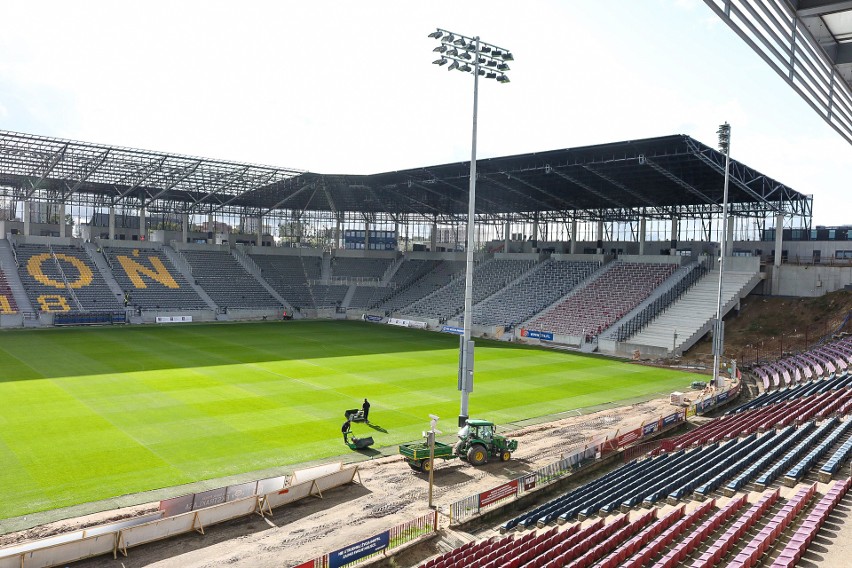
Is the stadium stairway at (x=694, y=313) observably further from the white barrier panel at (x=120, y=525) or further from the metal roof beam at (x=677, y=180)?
the white barrier panel at (x=120, y=525)

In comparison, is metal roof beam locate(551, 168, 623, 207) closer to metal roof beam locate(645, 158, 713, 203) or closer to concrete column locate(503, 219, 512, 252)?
metal roof beam locate(645, 158, 713, 203)

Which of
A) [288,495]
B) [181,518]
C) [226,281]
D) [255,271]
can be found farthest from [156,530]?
[255,271]

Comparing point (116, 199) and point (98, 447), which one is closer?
point (98, 447)

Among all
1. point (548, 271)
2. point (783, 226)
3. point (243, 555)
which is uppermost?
point (783, 226)

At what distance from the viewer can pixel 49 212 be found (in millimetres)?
76812

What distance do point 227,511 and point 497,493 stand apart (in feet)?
25.4

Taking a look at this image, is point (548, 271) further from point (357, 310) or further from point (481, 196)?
point (357, 310)

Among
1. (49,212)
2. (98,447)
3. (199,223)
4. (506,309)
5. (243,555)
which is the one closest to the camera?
(243,555)

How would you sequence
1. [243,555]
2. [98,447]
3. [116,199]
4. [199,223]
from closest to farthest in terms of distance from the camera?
[243,555] < [98,447] < [116,199] < [199,223]

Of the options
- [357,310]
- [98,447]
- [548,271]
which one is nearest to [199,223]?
[357,310]

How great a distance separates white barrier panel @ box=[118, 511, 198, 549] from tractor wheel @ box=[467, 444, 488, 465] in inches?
394


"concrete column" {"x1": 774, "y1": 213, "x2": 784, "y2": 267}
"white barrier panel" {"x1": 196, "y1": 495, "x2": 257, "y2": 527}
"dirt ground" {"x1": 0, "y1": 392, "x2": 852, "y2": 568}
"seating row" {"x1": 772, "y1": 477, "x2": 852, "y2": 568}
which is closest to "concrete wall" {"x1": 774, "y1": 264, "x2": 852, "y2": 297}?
"concrete column" {"x1": 774, "y1": 213, "x2": 784, "y2": 267}

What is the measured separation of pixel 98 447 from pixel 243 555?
1078 cm

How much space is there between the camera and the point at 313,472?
1969cm
